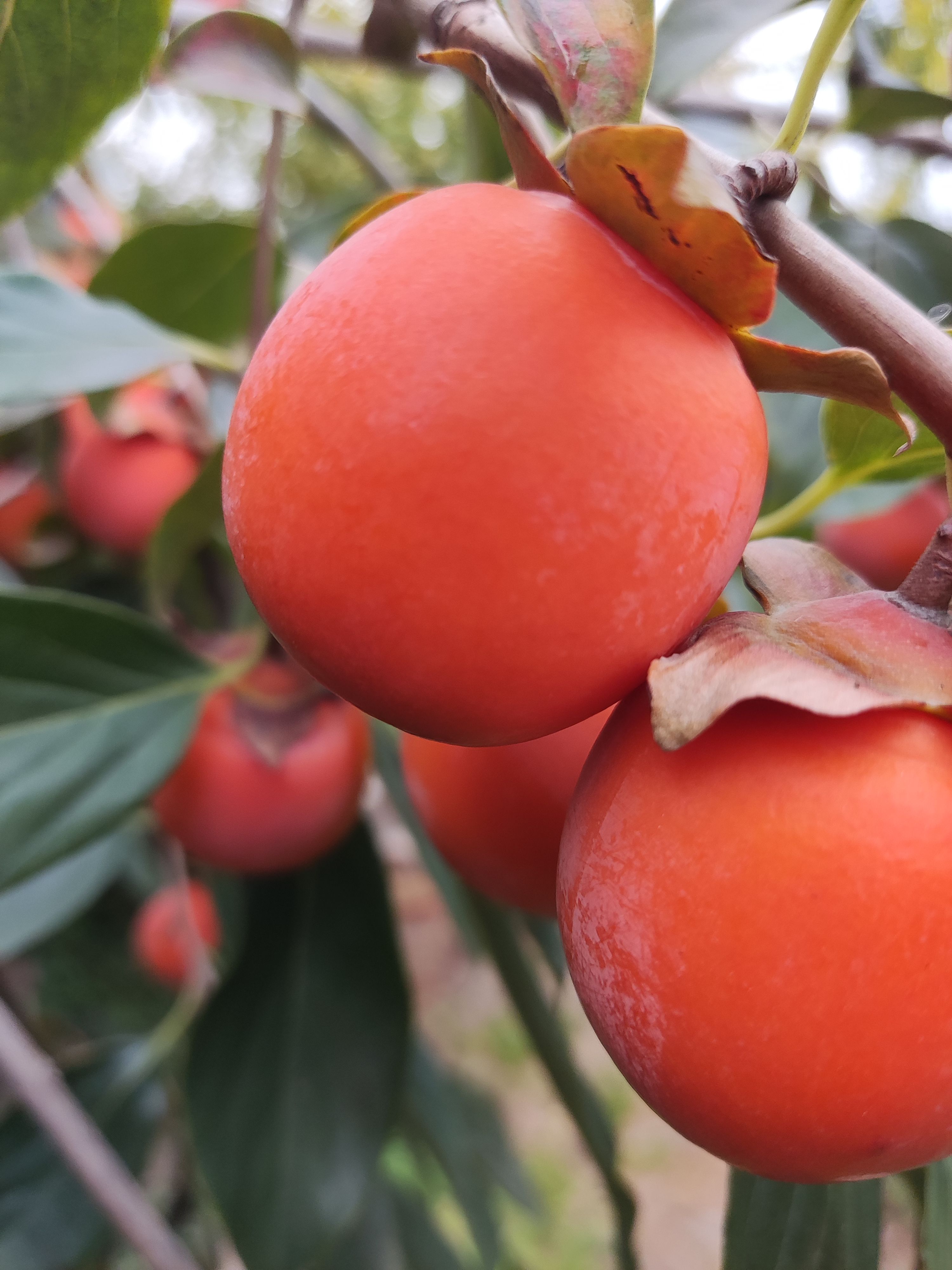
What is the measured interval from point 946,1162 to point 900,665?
29 centimetres

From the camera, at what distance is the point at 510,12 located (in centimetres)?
28

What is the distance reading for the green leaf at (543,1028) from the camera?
0.68 metres

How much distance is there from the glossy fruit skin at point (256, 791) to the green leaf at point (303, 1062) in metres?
0.10

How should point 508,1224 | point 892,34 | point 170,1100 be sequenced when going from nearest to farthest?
point 170,1100 < point 892,34 < point 508,1224

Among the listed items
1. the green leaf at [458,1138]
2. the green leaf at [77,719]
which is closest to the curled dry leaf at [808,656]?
the green leaf at [77,719]

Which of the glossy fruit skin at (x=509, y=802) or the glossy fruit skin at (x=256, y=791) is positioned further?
the glossy fruit skin at (x=256, y=791)

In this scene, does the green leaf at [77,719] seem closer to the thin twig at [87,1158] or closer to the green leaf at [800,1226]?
the thin twig at [87,1158]

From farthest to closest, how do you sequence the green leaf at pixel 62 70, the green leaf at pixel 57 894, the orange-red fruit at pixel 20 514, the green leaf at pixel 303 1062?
the orange-red fruit at pixel 20 514
the green leaf at pixel 57 894
the green leaf at pixel 303 1062
the green leaf at pixel 62 70

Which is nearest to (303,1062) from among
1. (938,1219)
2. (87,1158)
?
(87,1158)

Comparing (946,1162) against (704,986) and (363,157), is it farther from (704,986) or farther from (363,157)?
(363,157)

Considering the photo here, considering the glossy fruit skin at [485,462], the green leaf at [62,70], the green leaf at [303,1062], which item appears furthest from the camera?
the green leaf at [303,1062]

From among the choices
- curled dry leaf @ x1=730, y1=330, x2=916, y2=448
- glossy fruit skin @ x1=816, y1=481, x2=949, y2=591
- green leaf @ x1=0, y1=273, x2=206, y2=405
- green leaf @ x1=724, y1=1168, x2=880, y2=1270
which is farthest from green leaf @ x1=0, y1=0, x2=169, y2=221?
glossy fruit skin @ x1=816, y1=481, x2=949, y2=591

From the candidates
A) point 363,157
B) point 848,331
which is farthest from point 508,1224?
point 848,331

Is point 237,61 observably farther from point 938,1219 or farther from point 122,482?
point 938,1219
